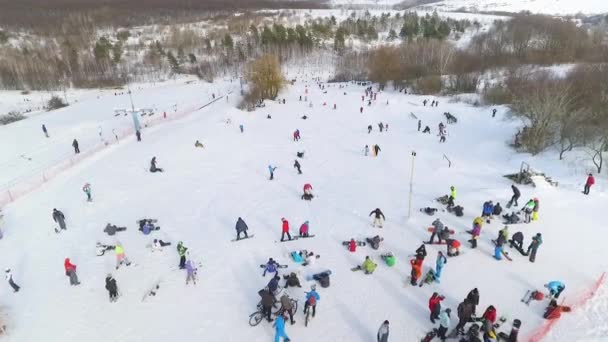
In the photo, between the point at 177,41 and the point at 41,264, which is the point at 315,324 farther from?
the point at 177,41

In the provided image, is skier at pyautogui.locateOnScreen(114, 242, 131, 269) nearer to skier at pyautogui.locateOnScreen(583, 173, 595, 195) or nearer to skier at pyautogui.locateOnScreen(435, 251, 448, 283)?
skier at pyautogui.locateOnScreen(435, 251, 448, 283)

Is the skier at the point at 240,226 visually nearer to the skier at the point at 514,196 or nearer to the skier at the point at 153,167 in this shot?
the skier at the point at 153,167

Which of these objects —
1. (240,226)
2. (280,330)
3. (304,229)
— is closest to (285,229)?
(304,229)

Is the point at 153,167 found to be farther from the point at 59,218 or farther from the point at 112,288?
the point at 112,288

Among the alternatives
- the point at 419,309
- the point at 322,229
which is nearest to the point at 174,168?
the point at 322,229

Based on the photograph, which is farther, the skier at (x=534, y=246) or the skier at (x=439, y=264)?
the skier at (x=534, y=246)

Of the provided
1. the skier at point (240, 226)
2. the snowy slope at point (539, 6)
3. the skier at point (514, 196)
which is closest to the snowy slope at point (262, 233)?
the skier at point (240, 226)
